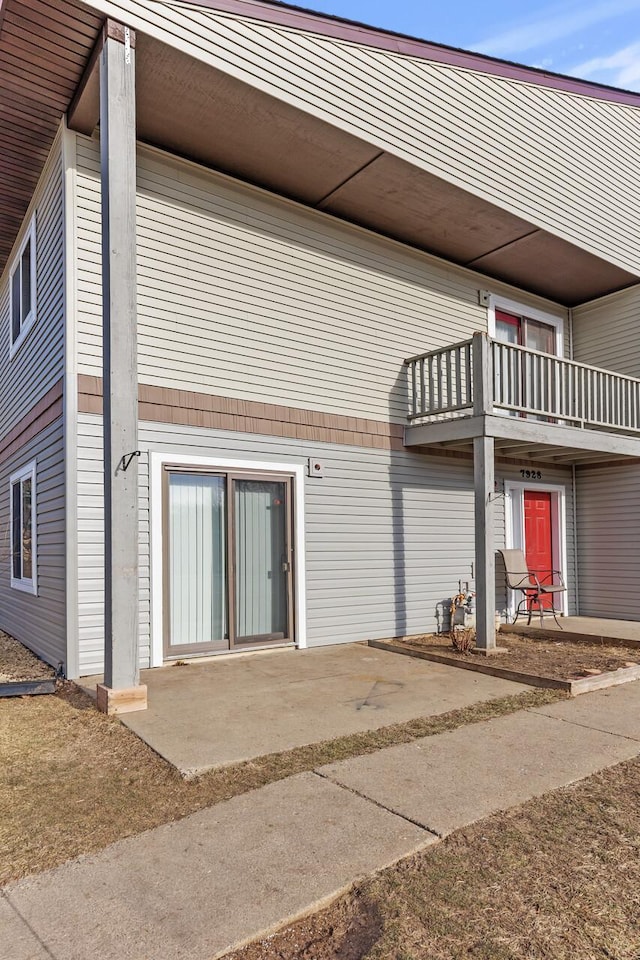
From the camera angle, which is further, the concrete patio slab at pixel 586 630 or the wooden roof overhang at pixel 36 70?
the concrete patio slab at pixel 586 630

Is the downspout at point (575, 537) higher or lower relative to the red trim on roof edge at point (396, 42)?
lower

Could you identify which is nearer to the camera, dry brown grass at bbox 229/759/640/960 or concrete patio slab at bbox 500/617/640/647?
dry brown grass at bbox 229/759/640/960

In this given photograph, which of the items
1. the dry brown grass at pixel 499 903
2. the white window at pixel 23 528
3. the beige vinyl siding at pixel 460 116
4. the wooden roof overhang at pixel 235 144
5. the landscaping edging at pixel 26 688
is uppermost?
the beige vinyl siding at pixel 460 116

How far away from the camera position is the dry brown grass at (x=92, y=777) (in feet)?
9.07

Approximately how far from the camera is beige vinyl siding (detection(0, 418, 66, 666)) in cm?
605

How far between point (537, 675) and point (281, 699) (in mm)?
2247

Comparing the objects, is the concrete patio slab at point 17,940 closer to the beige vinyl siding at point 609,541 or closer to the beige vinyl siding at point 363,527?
the beige vinyl siding at point 363,527

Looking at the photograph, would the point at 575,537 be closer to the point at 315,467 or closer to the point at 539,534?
the point at 539,534

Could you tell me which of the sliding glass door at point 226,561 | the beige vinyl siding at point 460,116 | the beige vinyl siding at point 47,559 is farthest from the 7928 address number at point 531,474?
the beige vinyl siding at point 47,559

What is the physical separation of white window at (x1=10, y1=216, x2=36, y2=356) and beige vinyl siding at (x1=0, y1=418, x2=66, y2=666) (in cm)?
145

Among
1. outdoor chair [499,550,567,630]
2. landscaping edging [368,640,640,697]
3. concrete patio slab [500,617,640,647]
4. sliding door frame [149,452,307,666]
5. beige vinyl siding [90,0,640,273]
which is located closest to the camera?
landscaping edging [368,640,640,697]

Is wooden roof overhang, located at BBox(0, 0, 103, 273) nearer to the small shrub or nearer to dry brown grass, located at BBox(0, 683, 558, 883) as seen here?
dry brown grass, located at BBox(0, 683, 558, 883)

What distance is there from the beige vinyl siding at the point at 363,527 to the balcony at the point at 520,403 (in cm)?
68

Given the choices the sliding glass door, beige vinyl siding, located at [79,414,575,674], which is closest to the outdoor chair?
beige vinyl siding, located at [79,414,575,674]
